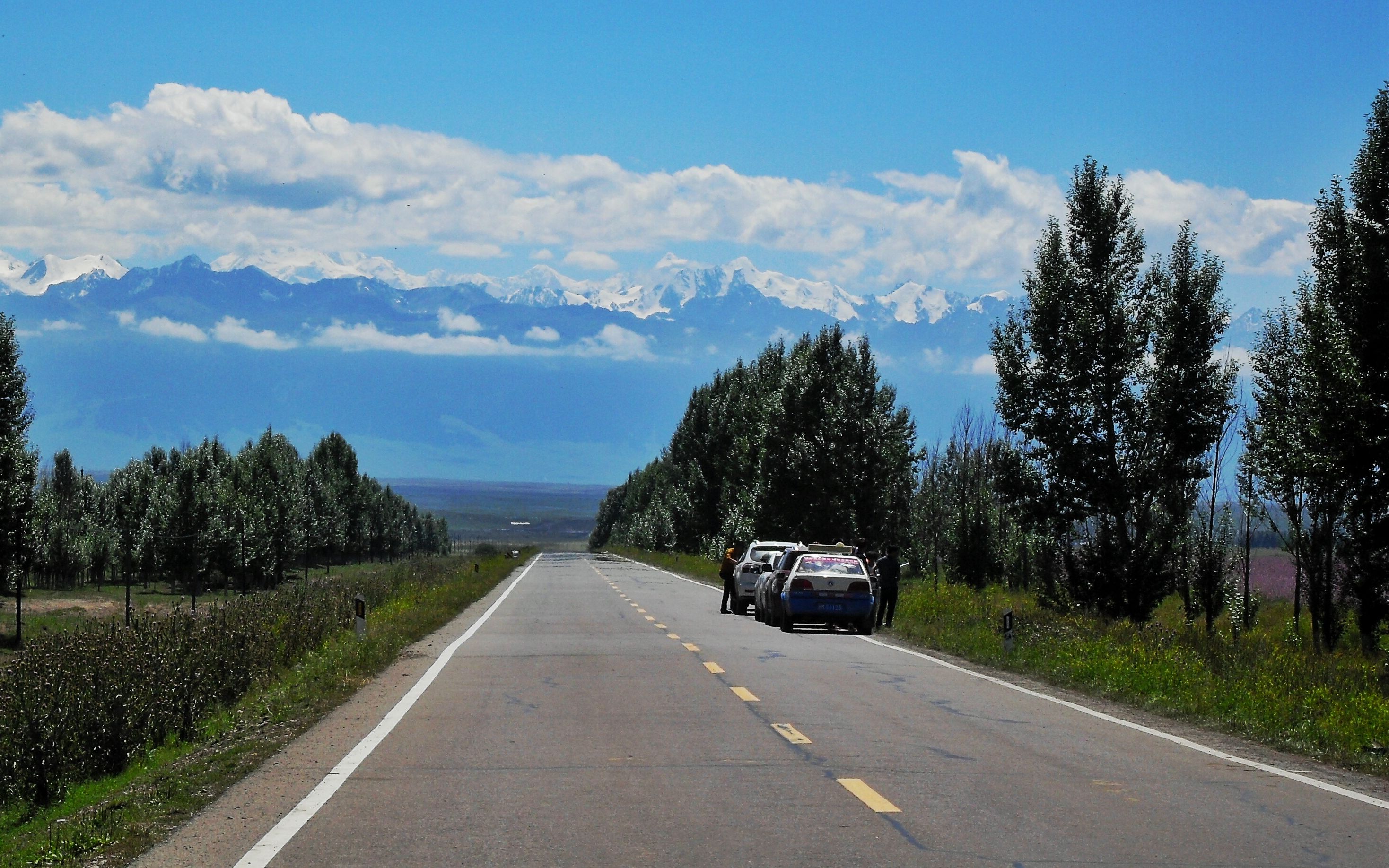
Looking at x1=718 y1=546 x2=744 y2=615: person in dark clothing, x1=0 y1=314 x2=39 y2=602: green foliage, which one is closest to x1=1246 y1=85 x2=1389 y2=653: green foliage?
Answer: x1=718 y1=546 x2=744 y2=615: person in dark clothing

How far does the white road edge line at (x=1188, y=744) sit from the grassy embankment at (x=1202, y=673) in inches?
33.4

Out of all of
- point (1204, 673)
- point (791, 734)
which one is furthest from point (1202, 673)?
point (791, 734)

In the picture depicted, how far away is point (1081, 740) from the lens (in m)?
13.0

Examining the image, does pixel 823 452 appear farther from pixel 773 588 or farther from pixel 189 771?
pixel 189 771

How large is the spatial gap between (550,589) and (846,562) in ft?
75.4

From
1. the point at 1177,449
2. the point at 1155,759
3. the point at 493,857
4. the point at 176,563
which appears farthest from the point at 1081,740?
the point at 176,563

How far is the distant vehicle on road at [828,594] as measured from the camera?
28234 millimetres

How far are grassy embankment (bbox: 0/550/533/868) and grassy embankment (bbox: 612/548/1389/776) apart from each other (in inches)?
361

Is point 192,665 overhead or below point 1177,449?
below

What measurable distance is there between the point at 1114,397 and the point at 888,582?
14.2 m

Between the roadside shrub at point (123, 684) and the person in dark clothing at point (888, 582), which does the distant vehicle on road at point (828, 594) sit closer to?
the person in dark clothing at point (888, 582)

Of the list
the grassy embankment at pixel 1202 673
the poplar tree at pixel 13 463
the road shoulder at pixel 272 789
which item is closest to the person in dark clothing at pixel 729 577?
the grassy embankment at pixel 1202 673

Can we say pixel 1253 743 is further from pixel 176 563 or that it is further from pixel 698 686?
pixel 176 563

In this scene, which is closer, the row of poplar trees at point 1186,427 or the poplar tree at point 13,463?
the row of poplar trees at point 1186,427
